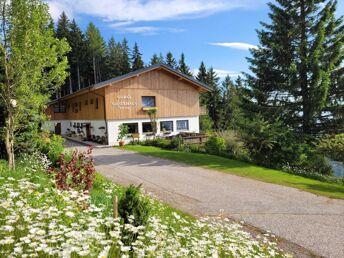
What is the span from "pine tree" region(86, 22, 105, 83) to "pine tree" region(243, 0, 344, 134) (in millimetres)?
41448

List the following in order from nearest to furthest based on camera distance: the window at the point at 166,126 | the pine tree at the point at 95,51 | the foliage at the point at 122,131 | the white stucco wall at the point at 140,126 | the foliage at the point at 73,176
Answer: the foliage at the point at 73,176 → the white stucco wall at the point at 140,126 → the foliage at the point at 122,131 → the window at the point at 166,126 → the pine tree at the point at 95,51

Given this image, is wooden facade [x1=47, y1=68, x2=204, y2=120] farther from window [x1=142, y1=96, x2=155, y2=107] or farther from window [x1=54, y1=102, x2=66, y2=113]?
window [x1=54, y1=102, x2=66, y2=113]

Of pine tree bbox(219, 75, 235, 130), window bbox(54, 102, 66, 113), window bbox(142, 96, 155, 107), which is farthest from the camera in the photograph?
pine tree bbox(219, 75, 235, 130)

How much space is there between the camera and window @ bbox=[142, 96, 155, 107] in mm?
30938

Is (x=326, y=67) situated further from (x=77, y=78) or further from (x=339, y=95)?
(x=77, y=78)

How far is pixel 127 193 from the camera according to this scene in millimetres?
5086

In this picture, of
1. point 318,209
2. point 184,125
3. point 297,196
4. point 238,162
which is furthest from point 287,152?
point 184,125

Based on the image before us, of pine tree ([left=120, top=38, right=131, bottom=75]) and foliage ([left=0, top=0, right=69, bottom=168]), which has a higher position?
pine tree ([left=120, top=38, right=131, bottom=75])

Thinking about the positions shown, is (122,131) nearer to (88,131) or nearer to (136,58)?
(88,131)

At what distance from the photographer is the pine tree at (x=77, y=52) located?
55.7 metres

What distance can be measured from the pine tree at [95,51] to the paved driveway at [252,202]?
47.4m

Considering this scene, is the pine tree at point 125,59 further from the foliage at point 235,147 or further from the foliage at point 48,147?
the foliage at point 48,147

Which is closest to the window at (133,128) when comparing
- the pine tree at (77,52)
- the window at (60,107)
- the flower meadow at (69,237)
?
the window at (60,107)

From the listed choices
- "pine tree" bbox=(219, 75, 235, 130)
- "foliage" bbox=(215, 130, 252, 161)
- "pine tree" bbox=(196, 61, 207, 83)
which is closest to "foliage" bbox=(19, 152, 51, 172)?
"foliage" bbox=(215, 130, 252, 161)
